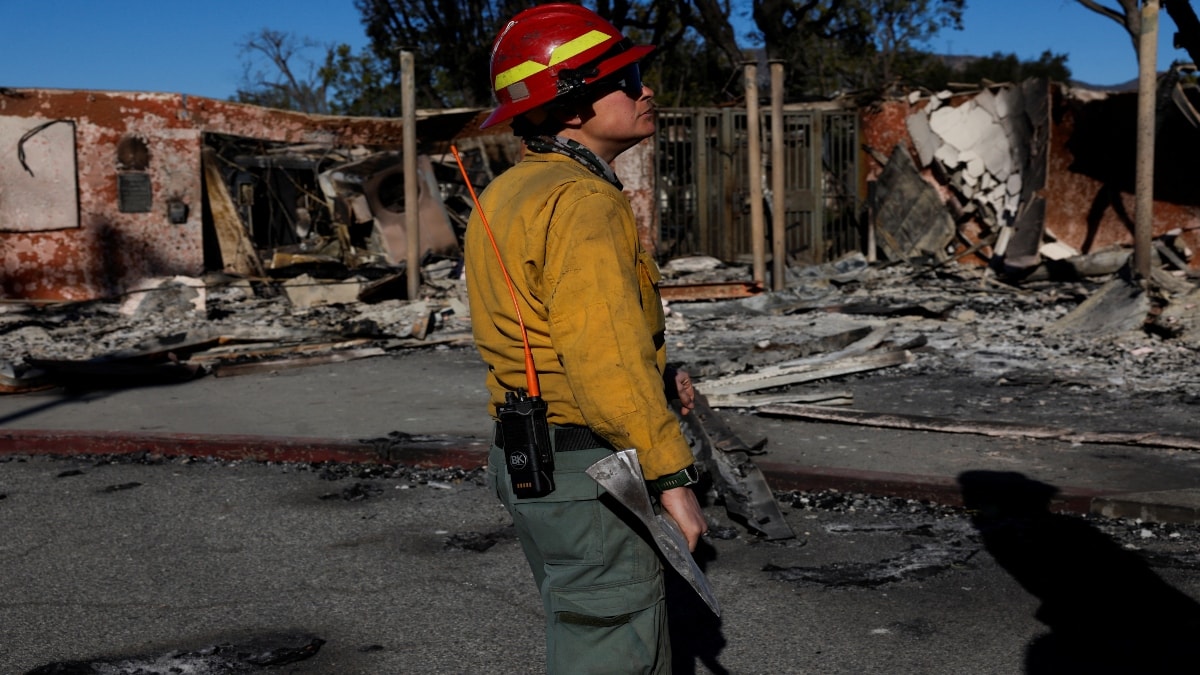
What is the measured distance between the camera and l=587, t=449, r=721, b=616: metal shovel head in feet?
6.92

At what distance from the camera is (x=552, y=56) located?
7.55ft

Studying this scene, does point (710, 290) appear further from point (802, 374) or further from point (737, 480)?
point (737, 480)

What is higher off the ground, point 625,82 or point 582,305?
point 625,82

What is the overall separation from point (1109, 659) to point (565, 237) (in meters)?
2.41

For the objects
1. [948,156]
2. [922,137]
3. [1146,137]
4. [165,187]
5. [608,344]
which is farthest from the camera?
[922,137]

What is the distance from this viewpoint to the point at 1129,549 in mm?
4559

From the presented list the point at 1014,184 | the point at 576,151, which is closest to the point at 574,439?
the point at 576,151

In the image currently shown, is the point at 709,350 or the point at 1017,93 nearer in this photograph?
the point at 709,350

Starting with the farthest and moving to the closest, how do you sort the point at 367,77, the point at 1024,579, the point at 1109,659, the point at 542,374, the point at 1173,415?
the point at 367,77 < the point at 1173,415 < the point at 1024,579 < the point at 1109,659 < the point at 542,374

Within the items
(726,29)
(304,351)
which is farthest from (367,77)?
(304,351)

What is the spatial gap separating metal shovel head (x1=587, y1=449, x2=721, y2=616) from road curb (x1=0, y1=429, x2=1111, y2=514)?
3.55 m

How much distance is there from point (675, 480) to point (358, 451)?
4792 mm

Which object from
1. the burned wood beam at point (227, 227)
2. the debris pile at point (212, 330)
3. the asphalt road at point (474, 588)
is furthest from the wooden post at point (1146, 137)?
the burned wood beam at point (227, 227)

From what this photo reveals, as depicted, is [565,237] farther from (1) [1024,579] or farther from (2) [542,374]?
(1) [1024,579]
